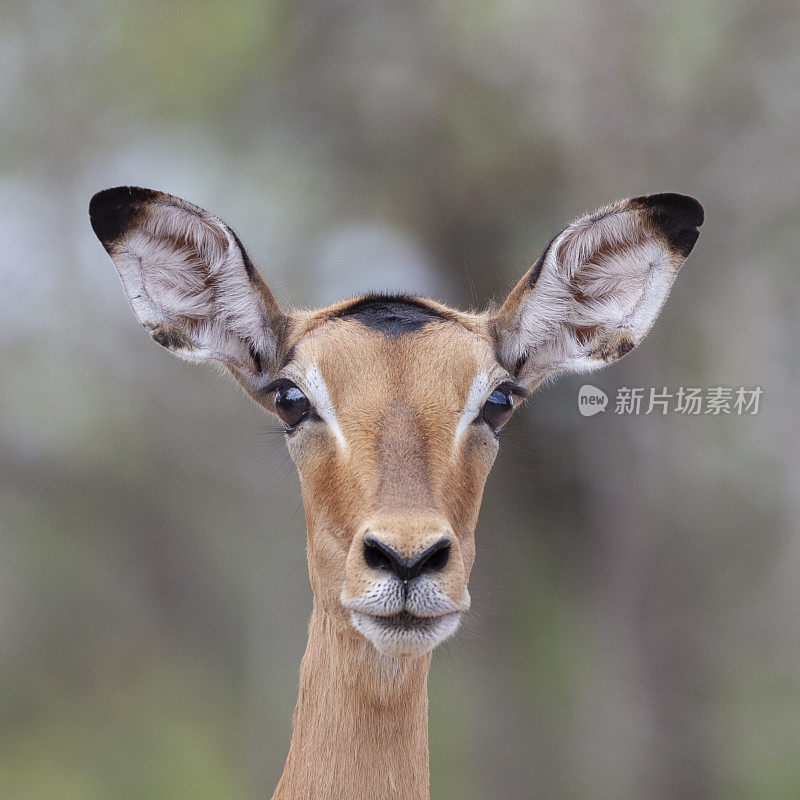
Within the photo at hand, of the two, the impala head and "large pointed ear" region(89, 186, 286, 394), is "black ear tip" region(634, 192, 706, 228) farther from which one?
"large pointed ear" region(89, 186, 286, 394)

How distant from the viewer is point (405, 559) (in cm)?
199

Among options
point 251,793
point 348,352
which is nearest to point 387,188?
point 348,352

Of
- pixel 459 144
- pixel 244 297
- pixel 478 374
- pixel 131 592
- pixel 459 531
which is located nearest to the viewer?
pixel 459 531

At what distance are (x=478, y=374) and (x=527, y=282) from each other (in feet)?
1.48

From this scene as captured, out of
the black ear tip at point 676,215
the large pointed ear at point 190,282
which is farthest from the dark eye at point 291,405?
the black ear tip at point 676,215

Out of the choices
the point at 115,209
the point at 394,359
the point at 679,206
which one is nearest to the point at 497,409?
the point at 394,359

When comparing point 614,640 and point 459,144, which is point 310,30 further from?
point 614,640

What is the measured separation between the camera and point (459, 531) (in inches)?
96.5

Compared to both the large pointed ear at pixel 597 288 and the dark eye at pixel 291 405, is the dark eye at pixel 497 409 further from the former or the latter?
the dark eye at pixel 291 405

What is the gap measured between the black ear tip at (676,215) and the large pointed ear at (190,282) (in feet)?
4.60

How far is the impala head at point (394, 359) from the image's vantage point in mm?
2105

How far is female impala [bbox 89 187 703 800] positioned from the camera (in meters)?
2.14

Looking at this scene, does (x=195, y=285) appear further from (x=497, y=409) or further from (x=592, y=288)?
(x=592, y=288)

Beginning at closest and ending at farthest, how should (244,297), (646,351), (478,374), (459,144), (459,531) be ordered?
(459,531) < (478,374) < (244,297) < (646,351) < (459,144)
